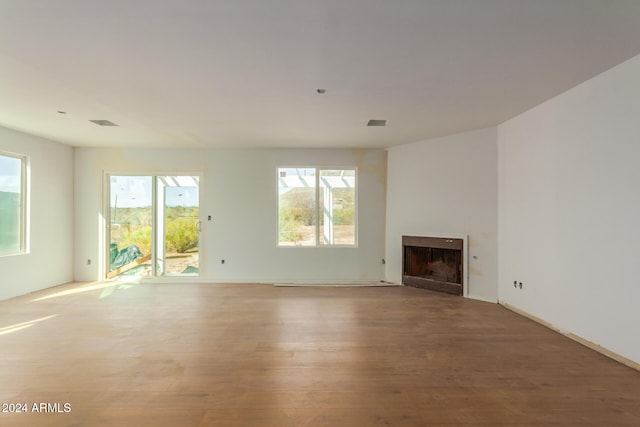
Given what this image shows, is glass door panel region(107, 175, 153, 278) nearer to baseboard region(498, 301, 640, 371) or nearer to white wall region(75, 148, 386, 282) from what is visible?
white wall region(75, 148, 386, 282)

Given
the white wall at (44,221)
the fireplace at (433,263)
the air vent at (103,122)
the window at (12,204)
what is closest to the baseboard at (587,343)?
the fireplace at (433,263)

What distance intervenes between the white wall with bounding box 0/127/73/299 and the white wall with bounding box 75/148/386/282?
192 mm

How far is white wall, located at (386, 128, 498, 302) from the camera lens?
443 centimetres

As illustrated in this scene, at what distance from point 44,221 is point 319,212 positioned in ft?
15.3

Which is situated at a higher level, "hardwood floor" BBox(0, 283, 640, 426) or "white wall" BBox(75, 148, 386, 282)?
"white wall" BBox(75, 148, 386, 282)

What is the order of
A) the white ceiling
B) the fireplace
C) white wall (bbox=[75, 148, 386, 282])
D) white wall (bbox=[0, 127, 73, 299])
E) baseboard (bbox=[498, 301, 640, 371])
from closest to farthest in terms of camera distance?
the white ceiling
baseboard (bbox=[498, 301, 640, 371])
white wall (bbox=[0, 127, 73, 299])
the fireplace
white wall (bbox=[75, 148, 386, 282])

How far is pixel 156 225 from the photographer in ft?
18.6

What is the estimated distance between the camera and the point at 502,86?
296 centimetres

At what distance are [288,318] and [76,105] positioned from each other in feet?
11.4

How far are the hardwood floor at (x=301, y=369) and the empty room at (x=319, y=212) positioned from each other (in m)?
0.02

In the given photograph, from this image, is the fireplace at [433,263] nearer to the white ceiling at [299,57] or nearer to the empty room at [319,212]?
the empty room at [319,212]

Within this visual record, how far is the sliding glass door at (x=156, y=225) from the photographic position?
5.71 m

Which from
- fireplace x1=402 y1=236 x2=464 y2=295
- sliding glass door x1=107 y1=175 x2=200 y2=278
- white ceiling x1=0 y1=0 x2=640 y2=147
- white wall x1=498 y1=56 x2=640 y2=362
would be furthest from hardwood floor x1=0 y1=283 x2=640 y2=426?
white ceiling x1=0 y1=0 x2=640 y2=147

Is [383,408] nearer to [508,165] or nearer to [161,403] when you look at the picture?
[161,403]
